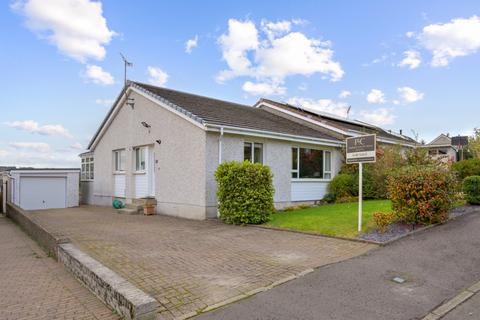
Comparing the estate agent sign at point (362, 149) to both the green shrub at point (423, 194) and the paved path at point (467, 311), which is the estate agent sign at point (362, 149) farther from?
the paved path at point (467, 311)

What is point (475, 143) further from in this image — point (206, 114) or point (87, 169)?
point (87, 169)

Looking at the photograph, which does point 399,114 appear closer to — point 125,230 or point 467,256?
point 467,256

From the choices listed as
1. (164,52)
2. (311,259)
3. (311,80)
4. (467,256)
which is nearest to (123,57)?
(164,52)

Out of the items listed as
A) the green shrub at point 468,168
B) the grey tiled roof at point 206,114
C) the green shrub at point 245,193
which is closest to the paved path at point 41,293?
the green shrub at point 245,193

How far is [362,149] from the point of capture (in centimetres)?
881

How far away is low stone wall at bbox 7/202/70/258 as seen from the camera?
8.12m

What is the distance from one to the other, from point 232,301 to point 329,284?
159 centimetres

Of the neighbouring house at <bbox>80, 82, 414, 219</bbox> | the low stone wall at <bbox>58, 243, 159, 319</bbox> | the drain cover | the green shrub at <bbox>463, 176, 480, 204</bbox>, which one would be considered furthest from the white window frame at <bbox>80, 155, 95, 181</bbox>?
the drain cover

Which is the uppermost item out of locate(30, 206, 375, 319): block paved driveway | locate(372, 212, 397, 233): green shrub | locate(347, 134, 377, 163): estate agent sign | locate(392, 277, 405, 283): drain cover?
locate(347, 134, 377, 163): estate agent sign

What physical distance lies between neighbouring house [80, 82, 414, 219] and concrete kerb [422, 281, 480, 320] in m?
8.51

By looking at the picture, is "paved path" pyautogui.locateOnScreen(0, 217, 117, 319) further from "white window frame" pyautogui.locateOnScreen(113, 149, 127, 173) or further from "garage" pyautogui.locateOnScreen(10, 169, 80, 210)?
"garage" pyautogui.locateOnScreen(10, 169, 80, 210)

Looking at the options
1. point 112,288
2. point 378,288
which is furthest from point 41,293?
point 378,288

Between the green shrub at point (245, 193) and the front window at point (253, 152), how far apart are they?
105 inches

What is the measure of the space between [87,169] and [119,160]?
703 cm
